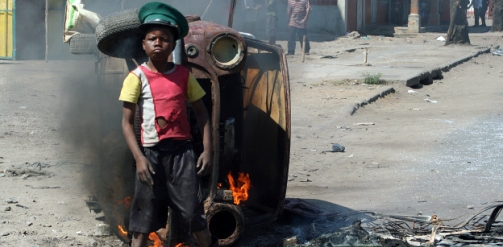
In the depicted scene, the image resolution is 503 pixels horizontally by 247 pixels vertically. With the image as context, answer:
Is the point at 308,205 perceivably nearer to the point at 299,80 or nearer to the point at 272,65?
→ the point at 272,65

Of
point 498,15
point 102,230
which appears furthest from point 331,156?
point 498,15

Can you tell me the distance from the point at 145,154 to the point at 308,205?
1762 millimetres

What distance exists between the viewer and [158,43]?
335cm

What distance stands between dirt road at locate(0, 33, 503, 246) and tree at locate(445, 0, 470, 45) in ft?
30.2

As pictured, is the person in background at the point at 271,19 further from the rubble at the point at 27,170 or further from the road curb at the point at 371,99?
the rubble at the point at 27,170

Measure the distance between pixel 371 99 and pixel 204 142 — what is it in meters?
6.81

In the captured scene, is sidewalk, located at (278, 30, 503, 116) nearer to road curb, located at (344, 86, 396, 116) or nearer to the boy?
road curb, located at (344, 86, 396, 116)

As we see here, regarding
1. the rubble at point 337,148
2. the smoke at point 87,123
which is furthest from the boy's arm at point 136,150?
the rubble at point 337,148

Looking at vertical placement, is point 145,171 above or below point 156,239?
above

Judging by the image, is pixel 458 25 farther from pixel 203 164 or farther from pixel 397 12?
pixel 203 164

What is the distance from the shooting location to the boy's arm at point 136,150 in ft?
10.9

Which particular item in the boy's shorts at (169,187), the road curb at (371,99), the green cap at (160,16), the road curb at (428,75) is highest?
the green cap at (160,16)

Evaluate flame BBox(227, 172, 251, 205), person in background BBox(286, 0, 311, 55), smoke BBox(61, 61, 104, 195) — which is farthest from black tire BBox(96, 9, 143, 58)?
person in background BBox(286, 0, 311, 55)

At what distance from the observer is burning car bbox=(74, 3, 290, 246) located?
3.84 meters
